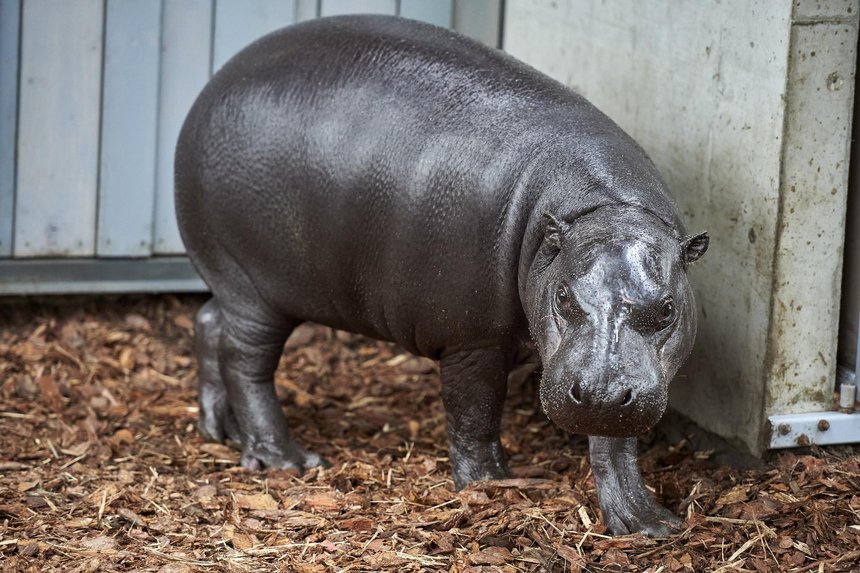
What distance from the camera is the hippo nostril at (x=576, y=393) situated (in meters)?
3.98

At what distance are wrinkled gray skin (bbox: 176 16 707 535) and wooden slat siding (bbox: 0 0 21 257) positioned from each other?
1321 millimetres

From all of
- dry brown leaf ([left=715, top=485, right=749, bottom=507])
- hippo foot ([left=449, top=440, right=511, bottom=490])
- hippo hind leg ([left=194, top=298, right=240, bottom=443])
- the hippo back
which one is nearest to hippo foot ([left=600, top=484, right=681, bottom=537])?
dry brown leaf ([left=715, top=485, right=749, bottom=507])

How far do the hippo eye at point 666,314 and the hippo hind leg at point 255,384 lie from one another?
75.5 inches

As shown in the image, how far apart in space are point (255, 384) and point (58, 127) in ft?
6.01

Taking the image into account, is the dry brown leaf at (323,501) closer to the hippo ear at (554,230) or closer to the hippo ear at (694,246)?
the hippo ear at (554,230)

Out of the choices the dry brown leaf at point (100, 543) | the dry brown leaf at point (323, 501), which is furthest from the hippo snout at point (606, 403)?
the dry brown leaf at point (100, 543)

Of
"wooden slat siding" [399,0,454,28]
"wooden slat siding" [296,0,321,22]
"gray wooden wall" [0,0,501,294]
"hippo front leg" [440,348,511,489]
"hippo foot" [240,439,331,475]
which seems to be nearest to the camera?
"hippo front leg" [440,348,511,489]

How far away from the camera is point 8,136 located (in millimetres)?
6473

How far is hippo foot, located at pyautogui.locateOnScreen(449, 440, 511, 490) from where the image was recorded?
5094 millimetres

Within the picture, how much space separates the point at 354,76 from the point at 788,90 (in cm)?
159

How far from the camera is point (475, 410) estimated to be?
16.5 feet

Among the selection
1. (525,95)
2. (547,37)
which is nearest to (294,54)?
(525,95)

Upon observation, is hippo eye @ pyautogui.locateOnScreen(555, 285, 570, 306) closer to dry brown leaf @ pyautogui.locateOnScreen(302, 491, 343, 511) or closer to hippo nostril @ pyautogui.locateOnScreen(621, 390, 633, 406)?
hippo nostril @ pyautogui.locateOnScreen(621, 390, 633, 406)

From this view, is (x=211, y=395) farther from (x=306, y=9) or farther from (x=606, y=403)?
(x=606, y=403)
